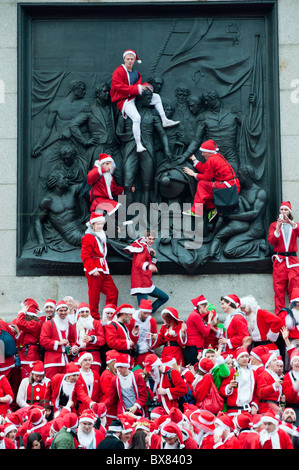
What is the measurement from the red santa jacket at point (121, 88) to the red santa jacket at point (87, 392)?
5.63 meters

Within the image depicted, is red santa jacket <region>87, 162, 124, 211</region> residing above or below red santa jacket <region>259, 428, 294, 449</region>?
above

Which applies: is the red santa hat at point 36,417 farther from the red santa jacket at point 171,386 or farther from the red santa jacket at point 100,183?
the red santa jacket at point 100,183

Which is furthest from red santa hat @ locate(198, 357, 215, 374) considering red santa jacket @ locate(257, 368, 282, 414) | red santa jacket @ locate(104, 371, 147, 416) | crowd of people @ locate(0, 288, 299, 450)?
red santa jacket @ locate(104, 371, 147, 416)

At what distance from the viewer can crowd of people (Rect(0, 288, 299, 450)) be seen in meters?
12.6

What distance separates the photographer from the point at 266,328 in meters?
15.7

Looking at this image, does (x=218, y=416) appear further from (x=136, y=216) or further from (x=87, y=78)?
(x=87, y=78)

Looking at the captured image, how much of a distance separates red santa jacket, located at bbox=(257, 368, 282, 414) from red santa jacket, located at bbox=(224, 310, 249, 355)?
3.53 feet

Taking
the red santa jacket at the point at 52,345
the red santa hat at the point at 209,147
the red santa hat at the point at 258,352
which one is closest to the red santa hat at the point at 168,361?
the red santa hat at the point at 258,352

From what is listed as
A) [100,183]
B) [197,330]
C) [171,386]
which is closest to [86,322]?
[197,330]


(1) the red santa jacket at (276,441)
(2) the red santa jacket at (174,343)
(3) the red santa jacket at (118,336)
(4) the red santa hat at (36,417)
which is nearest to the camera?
(1) the red santa jacket at (276,441)

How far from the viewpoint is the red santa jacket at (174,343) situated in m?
15.3

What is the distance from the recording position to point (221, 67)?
18922 mm

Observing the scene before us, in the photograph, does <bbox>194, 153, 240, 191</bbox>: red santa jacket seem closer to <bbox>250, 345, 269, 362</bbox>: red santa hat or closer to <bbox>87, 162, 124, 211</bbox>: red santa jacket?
<bbox>87, 162, 124, 211</bbox>: red santa jacket

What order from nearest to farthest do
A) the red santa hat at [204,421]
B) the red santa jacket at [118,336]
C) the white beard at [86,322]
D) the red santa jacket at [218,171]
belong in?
the red santa hat at [204,421] → the red santa jacket at [118,336] → the white beard at [86,322] → the red santa jacket at [218,171]
